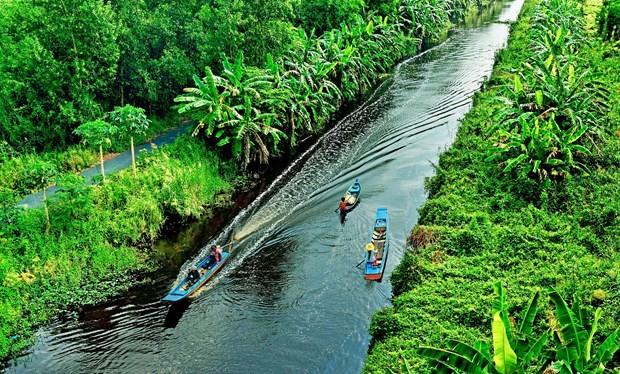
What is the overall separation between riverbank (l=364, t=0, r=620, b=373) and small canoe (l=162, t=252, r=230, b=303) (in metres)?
6.79

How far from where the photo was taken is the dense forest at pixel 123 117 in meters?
18.3

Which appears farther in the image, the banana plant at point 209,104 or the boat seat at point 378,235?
the banana plant at point 209,104

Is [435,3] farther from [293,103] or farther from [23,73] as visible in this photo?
[23,73]

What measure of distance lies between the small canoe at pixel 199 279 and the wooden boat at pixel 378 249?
18.8ft

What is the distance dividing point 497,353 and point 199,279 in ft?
39.0

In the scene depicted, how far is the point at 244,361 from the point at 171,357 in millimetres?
2295

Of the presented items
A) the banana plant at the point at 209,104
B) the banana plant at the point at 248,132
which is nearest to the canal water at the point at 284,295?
the banana plant at the point at 248,132

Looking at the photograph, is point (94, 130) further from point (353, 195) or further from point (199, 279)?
point (353, 195)

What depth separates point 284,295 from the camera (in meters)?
17.5

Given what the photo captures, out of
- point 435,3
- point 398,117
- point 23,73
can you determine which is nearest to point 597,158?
point 398,117

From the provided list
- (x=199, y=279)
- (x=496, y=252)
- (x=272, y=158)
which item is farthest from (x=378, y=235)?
(x=272, y=158)

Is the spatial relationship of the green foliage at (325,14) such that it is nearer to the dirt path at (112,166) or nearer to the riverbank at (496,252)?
the dirt path at (112,166)

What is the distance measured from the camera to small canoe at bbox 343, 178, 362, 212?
22.3 m

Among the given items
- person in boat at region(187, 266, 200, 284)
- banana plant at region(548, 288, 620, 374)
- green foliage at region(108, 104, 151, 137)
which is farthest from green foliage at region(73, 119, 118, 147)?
banana plant at region(548, 288, 620, 374)
